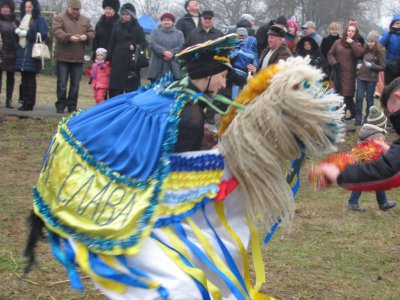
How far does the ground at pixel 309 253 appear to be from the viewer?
16.0 ft

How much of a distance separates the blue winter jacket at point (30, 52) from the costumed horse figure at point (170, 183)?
711 cm

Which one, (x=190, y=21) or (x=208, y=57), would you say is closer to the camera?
(x=208, y=57)

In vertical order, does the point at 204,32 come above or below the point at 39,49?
above

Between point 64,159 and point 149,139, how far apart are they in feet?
1.55

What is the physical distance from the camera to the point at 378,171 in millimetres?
3605

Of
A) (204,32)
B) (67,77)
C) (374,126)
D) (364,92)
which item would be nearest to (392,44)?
(364,92)

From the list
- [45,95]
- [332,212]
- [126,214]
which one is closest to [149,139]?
[126,214]

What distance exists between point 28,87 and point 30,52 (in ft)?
2.12

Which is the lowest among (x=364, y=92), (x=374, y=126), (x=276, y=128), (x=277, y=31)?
(x=364, y=92)

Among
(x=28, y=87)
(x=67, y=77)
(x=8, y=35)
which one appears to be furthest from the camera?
(x=28, y=87)

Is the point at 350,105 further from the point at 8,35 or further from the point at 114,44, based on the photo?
the point at 8,35

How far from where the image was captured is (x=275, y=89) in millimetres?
3426

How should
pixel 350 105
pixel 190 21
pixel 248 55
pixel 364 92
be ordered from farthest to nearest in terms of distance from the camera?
pixel 350 105 < pixel 364 92 < pixel 190 21 < pixel 248 55

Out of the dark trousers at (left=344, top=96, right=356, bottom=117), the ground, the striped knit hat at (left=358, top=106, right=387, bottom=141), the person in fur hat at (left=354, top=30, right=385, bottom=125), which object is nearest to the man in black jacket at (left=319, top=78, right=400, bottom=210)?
the ground
